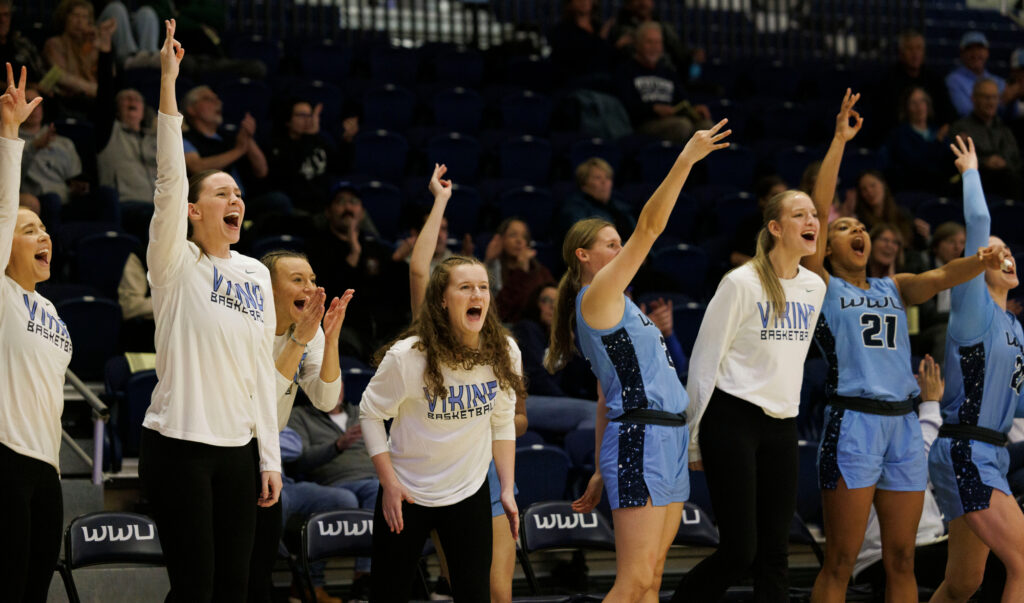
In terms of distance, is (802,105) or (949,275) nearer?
(949,275)

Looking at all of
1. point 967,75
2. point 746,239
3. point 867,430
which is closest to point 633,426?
point 867,430

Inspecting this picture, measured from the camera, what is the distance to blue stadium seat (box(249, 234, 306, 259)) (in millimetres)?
7102

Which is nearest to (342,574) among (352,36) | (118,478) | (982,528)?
(118,478)

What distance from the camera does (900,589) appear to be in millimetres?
4797

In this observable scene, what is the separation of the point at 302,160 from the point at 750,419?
15.4 feet

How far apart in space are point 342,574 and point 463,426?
206cm

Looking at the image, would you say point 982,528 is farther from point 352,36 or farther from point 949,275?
point 352,36

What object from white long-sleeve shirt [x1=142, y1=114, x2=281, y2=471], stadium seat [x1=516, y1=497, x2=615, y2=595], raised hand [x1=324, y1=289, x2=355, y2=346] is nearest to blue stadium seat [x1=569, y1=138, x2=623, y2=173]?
stadium seat [x1=516, y1=497, x2=615, y2=595]

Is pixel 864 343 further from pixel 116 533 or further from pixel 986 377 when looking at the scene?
pixel 116 533

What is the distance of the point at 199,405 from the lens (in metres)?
3.66

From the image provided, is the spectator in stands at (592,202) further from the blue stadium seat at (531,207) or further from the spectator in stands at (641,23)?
the spectator in stands at (641,23)

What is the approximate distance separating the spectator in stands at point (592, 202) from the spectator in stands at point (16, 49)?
12.7ft

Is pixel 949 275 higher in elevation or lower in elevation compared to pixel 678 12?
lower

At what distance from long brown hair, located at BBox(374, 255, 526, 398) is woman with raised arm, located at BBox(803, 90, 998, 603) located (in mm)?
1399
